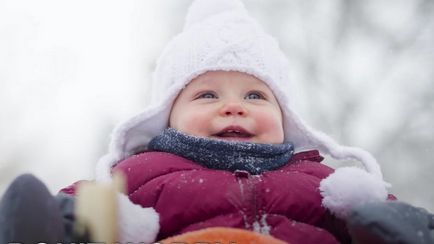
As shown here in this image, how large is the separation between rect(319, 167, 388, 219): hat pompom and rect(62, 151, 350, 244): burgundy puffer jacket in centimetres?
3

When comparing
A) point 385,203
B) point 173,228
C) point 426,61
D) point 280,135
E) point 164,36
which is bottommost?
point 173,228

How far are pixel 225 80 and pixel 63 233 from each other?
74 centimetres

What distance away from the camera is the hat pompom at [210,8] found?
186cm

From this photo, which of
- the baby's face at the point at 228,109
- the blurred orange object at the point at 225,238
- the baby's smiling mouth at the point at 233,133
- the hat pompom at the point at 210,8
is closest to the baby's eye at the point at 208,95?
the baby's face at the point at 228,109

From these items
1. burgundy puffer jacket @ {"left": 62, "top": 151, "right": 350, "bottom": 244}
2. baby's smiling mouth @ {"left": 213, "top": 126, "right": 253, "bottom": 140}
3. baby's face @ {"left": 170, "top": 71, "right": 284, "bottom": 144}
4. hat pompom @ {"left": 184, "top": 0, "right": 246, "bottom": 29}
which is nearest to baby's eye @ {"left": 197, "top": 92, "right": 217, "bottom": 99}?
baby's face @ {"left": 170, "top": 71, "right": 284, "bottom": 144}

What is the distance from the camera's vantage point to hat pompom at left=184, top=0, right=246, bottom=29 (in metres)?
1.86

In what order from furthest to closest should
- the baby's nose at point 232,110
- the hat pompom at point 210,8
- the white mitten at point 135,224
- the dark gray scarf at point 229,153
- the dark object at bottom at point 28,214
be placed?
the hat pompom at point 210,8, the baby's nose at point 232,110, the dark gray scarf at point 229,153, the white mitten at point 135,224, the dark object at bottom at point 28,214

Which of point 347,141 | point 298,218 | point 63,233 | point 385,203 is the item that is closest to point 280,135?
point 298,218

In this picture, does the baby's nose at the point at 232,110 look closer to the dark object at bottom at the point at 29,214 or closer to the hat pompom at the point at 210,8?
the hat pompom at the point at 210,8

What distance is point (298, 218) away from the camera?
1.21 m

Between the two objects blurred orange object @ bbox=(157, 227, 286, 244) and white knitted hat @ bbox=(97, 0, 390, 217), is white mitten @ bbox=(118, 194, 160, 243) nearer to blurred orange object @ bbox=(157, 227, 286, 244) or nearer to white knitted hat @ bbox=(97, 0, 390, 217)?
blurred orange object @ bbox=(157, 227, 286, 244)

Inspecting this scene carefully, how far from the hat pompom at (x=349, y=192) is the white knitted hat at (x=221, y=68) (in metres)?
0.27

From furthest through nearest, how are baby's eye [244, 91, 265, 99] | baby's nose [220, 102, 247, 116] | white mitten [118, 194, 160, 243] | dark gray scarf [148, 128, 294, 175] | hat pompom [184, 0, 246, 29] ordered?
hat pompom [184, 0, 246, 29]
baby's eye [244, 91, 265, 99]
baby's nose [220, 102, 247, 116]
dark gray scarf [148, 128, 294, 175]
white mitten [118, 194, 160, 243]

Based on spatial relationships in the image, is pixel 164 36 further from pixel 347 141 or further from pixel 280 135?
pixel 280 135
